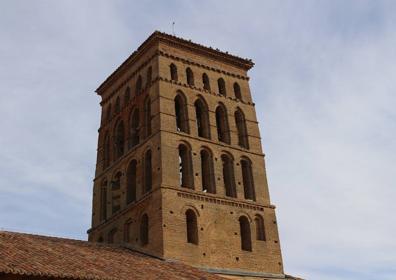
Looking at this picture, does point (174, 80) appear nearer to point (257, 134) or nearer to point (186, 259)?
point (257, 134)

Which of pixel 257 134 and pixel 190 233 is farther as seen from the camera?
pixel 257 134

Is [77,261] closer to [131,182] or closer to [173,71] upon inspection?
[131,182]

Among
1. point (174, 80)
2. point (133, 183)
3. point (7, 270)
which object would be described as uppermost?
point (174, 80)

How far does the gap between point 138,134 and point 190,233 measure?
19.8ft

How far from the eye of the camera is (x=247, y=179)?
26.8 m

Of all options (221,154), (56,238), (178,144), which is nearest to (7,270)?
(56,238)

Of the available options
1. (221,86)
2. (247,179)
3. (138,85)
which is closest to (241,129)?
(221,86)

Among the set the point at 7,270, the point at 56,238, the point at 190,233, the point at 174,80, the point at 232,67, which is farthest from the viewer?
the point at 232,67

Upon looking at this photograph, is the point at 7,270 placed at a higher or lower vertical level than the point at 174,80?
lower

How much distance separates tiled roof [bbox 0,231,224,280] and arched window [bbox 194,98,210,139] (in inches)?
272

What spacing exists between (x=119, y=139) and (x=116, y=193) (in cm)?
308

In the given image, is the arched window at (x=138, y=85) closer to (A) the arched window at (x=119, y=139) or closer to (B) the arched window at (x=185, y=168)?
(A) the arched window at (x=119, y=139)

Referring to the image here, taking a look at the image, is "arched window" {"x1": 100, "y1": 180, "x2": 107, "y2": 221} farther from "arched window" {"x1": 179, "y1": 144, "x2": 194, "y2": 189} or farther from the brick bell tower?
"arched window" {"x1": 179, "y1": 144, "x2": 194, "y2": 189}

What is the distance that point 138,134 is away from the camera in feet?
90.5
